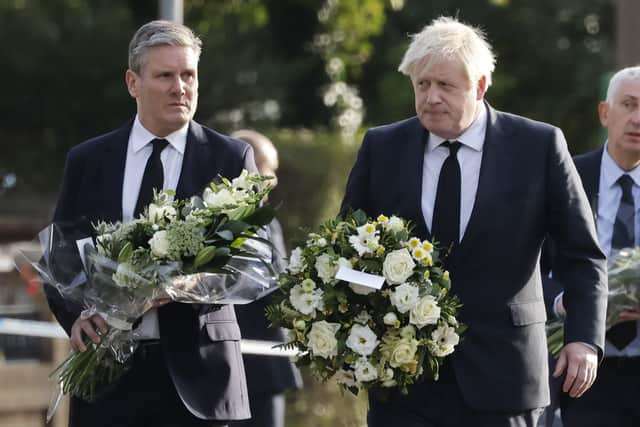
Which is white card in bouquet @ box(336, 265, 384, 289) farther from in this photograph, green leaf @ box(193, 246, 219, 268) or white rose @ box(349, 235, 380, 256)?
green leaf @ box(193, 246, 219, 268)

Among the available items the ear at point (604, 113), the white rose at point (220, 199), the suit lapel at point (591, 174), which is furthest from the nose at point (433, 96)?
the ear at point (604, 113)

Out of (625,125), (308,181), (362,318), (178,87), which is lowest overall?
(362,318)

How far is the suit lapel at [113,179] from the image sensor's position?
548 centimetres

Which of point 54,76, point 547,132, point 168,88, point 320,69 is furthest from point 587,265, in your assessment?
point 320,69

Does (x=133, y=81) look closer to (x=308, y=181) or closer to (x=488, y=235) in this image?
(x=488, y=235)

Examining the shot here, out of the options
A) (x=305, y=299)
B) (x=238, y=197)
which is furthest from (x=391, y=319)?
(x=238, y=197)

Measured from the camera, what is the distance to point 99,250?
520cm

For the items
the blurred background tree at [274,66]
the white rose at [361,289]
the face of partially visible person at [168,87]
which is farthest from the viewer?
the blurred background tree at [274,66]

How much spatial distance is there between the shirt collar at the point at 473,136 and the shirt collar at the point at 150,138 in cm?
103

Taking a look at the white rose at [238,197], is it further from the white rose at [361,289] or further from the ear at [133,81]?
the ear at [133,81]

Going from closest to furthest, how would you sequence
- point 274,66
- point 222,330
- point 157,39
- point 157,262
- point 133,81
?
point 157,262 < point 222,330 < point 157,39 < point 133,81 < point 274,66

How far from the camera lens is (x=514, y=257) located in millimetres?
5195

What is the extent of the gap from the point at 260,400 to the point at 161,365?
2.23 meters

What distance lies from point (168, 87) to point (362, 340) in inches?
54.7
